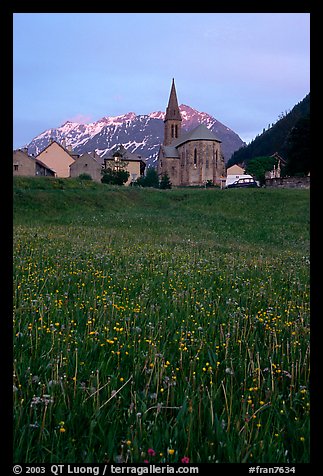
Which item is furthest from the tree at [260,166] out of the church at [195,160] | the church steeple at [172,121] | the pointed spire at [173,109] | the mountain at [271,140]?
the mountain at [271,140]

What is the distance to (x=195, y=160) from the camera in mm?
117625

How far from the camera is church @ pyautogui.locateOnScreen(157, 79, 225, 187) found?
383 ft

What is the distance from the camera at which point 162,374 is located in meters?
3.22

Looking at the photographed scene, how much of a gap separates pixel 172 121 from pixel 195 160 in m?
26.9

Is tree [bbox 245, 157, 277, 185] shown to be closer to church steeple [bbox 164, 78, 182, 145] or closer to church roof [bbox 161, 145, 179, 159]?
church roof [bbox 161, 145, 179, 159]

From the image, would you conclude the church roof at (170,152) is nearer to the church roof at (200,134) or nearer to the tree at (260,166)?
the church roof at (200,134)

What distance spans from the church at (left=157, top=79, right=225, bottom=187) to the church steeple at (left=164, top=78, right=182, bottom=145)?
12.9m

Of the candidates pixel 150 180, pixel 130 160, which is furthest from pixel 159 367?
pixel 130 160

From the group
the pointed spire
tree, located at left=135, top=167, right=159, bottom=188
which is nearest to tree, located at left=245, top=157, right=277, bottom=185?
tree, located at left=135, top=167, right=159, bottom=188

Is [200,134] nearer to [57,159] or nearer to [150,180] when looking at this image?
[150,180]

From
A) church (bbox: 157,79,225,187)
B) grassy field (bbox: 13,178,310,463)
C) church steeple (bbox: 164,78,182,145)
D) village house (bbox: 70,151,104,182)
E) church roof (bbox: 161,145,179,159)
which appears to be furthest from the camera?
church steeple (bbox: 164,78,182,145)

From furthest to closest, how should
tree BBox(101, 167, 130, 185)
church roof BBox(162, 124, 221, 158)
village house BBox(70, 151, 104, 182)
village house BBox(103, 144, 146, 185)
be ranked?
church roof BBox(162, 124, 221, 158), village house BBox(103, 144, 146, 185), village house BBox(70, 151, 104, 182), tree BBox(101, 167, 130, 185)

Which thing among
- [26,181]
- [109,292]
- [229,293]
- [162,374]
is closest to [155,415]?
[162,374]
